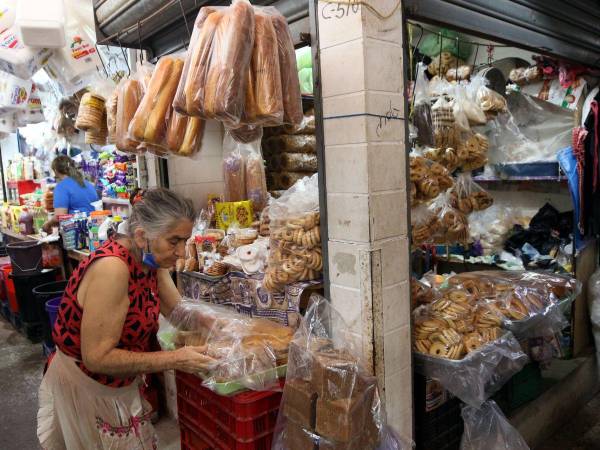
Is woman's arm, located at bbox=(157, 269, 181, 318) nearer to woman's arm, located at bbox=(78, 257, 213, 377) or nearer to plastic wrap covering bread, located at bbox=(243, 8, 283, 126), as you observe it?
woman's arm, located at bbox=(78, 257, 213, 377)

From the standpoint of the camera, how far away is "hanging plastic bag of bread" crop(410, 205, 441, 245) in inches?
90.4

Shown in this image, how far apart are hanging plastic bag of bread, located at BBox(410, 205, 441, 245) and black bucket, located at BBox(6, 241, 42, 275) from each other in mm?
4427

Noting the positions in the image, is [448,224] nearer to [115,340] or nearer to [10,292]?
[115,340]

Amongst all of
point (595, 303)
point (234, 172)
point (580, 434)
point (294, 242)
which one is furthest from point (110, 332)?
point (595, 303)

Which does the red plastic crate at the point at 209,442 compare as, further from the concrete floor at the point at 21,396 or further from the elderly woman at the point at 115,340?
the concrete floor at the point at 21,396

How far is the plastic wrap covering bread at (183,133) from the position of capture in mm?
2014

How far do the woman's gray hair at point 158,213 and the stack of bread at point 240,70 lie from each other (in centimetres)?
36

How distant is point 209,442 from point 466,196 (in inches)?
76.6

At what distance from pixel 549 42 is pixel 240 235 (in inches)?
82.4

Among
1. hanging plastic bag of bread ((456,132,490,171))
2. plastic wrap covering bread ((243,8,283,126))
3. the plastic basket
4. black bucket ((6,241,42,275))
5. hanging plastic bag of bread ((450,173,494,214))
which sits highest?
plastic wrap covering bread ((243,8,283,126))

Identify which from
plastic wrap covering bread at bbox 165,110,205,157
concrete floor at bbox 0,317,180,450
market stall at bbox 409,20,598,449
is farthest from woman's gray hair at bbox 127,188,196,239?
concrete floor at bbox 0,317,180,450

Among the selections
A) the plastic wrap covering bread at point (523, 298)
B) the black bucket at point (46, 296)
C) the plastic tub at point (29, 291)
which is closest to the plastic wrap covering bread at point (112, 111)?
the plastic wrap covering bread at point (523, 298)

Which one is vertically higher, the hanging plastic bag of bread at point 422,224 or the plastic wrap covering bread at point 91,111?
the plastic wrap covering bread at point 91,111

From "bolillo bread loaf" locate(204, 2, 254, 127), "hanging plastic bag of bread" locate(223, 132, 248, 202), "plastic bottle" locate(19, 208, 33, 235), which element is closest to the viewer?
"bolillo bread loaf" locate(204, 2, 254, 127)
